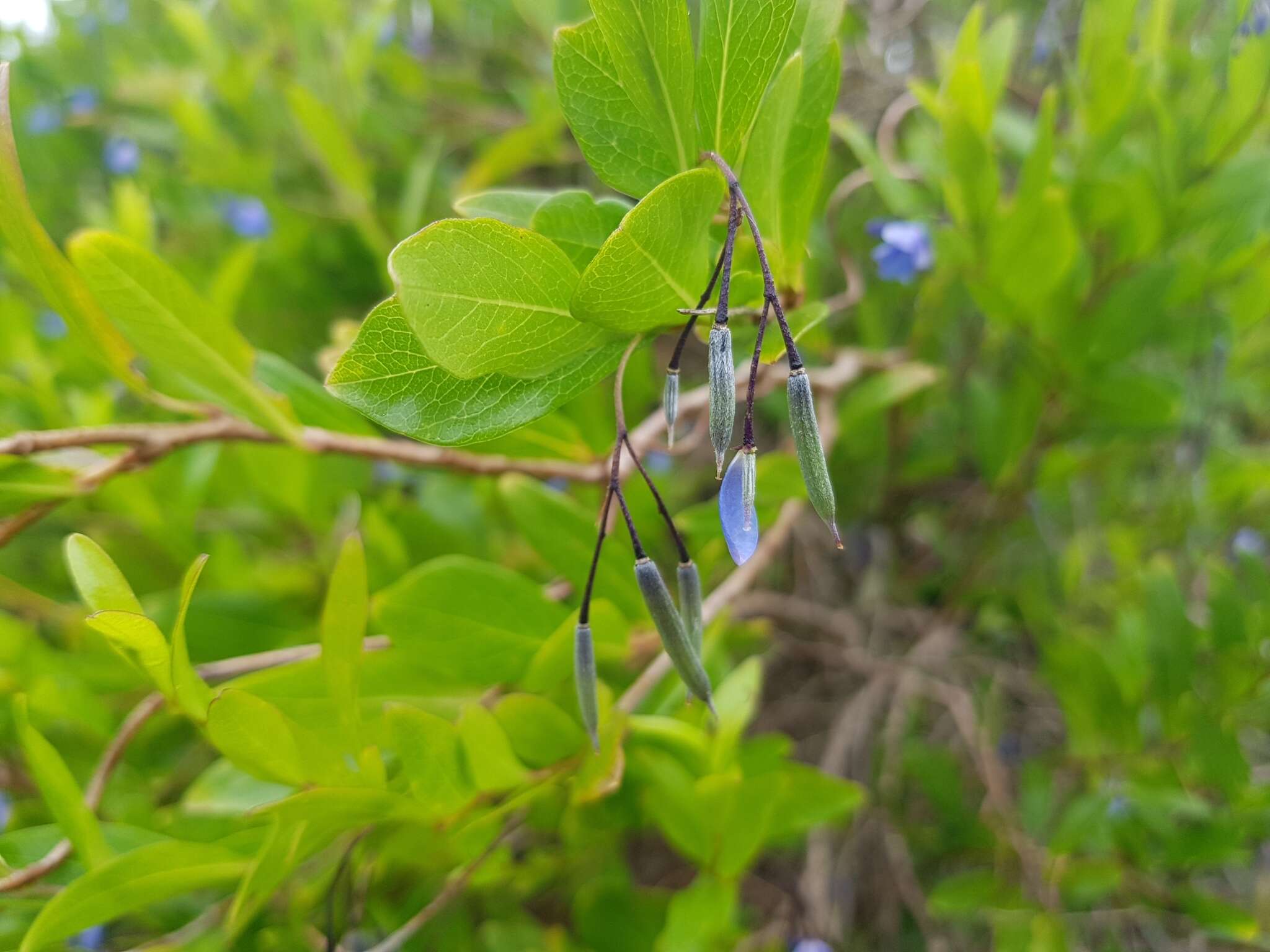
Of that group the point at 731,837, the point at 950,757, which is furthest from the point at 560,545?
the point at 950,757

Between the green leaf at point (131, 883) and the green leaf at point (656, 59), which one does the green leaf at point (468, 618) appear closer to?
the green leaf at point (131, 883)

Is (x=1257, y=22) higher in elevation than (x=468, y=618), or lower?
higher

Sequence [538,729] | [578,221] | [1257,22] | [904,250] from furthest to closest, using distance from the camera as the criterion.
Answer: [904,250] → [1257,22] → [538,729] → [578,221]

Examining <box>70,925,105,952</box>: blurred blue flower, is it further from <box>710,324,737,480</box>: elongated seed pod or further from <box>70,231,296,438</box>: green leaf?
<box>710,324,737,480</box>: elongated seed pod

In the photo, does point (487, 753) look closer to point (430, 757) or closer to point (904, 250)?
point (430, 757)

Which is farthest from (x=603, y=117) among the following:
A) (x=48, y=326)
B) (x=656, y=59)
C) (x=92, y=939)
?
(x=48, y=326)

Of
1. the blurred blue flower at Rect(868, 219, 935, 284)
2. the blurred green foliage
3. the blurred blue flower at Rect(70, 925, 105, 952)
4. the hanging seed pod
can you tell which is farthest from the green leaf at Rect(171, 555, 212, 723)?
the blurred blue flower at Rect(868, 219, 935, 284)

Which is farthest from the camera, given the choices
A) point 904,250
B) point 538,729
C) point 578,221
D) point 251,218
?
point 251,218

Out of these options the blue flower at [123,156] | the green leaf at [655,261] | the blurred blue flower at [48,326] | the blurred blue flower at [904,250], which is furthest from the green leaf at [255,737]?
the blue flower at [123,156]
